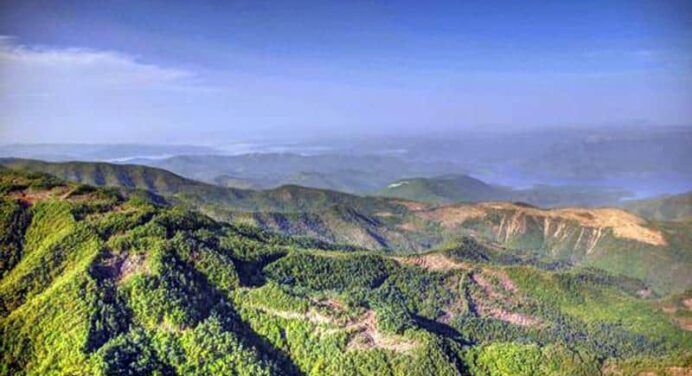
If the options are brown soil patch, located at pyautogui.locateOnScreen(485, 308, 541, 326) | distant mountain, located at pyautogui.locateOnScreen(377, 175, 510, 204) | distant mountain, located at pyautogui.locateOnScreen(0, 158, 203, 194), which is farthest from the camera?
distant mountain, located at pyautogui.locateOnScreen(377, 175, 510, 204)

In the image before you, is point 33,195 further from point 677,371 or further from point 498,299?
point 677,371

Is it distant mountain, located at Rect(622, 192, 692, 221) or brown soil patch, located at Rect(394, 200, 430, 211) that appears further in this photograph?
distant mountain, located at Rect(622, 192, 692, 221)

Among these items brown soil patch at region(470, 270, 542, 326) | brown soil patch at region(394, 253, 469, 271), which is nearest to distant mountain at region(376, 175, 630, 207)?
brown soil patch at region(394, 253, 469, 271)

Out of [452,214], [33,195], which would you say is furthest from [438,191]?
[33,195]

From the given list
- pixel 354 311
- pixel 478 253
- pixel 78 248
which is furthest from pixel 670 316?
pixel 78 248

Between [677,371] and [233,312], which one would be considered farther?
[233,312]

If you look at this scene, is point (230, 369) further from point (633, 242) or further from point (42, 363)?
point (633, 242)

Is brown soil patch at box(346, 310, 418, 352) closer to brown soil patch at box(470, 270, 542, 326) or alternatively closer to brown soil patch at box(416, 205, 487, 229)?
brown soil patch at box(470, 270, 542, 326)
